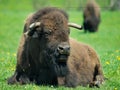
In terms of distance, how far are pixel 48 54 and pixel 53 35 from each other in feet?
1.38

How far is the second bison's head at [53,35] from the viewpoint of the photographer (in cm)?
840

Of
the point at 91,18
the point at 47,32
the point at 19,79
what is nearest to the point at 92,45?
the point at 91,18

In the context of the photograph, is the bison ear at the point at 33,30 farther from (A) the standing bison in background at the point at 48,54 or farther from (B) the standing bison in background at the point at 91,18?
(B) the standing bison in background at the point at 91,18

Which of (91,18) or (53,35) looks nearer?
(53,35)

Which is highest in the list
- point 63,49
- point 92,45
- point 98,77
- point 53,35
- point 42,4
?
point 53,35

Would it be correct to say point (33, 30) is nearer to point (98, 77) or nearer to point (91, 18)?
point (98, 77)

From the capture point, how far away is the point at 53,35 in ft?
28.2

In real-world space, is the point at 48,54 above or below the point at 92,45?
above

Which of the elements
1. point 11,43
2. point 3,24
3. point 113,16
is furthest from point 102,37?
point 113,16

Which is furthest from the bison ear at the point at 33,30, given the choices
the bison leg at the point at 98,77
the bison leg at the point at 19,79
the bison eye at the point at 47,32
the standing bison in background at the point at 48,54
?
the bison leg at the point at 98,77

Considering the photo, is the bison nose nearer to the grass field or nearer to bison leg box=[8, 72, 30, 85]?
the grass field

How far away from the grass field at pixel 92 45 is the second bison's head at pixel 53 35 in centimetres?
67

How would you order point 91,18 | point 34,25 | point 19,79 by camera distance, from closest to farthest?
1. point 34,25
2. point 19,79
3. point 91,18

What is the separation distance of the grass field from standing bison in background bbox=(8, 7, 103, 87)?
43 cm
